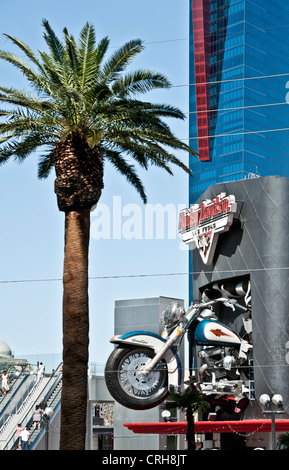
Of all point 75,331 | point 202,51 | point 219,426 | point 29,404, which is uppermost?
point 202,51

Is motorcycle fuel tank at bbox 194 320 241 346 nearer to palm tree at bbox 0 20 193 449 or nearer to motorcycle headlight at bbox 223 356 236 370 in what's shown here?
motorcycle headlight at bbox 223 356 236 370

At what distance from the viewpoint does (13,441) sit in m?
38.9

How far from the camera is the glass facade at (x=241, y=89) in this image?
136 m

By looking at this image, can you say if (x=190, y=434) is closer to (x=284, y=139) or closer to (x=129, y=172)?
(x=129, y=172)

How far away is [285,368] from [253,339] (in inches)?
70.2

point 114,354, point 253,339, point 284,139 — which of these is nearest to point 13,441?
point 114,354

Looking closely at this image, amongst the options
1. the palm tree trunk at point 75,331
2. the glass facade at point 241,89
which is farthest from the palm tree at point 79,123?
the glass facade at point 241,89

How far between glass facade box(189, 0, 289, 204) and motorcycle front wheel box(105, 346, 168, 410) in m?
103

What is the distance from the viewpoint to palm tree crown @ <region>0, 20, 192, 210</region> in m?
26.2

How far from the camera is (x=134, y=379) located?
105 ft

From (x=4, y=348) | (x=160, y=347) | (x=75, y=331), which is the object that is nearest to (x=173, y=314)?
(x=160, y=347)

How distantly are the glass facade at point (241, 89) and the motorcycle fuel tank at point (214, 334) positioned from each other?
10001 cm

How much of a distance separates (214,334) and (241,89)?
10963cm

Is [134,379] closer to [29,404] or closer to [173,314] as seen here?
[173,314]
